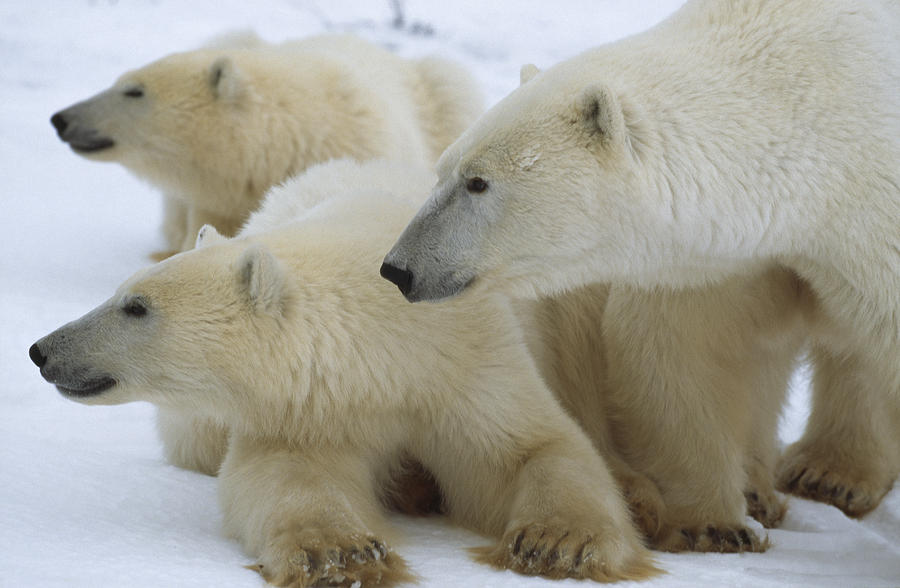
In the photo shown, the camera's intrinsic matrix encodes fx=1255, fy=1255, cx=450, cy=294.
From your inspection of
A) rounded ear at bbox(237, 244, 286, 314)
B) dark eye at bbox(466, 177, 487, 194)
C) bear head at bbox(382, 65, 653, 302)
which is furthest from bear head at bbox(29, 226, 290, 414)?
dark eye at bbox(466, 177, 487, 194)

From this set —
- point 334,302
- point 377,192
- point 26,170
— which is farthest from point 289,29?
point 334,302

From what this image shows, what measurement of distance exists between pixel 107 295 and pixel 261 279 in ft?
9.25

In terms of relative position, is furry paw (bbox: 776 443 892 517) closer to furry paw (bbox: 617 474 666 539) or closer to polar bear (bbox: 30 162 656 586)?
furry paw (bbox: 617 474 666 539)

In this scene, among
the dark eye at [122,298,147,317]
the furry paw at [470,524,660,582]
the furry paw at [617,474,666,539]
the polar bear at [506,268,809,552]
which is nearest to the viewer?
the furry paw at [470,524,660,582]

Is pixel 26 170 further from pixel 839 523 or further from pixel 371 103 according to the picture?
pixel 839 523

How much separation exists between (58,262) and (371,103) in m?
1.70

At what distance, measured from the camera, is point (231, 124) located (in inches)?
228

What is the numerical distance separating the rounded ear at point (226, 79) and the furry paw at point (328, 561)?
3377 mm

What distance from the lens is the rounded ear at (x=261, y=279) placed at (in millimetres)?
2920

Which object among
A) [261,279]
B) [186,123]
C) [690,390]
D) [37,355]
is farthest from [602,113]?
[186,123]

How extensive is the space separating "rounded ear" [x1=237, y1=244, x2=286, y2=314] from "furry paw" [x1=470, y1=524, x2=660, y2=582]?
775 mm

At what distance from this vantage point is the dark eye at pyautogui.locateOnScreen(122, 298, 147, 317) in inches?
117

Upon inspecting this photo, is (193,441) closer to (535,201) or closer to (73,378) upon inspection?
(73,378)

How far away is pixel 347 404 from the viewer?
3043 mm
